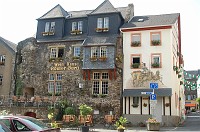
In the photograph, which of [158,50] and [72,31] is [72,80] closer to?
[72,31]

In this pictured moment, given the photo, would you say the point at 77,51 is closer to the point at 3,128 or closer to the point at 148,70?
the point at 148,70

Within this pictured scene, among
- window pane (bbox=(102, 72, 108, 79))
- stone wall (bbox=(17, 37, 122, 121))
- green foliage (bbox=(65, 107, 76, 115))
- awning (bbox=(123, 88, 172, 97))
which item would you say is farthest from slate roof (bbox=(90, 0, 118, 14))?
green foliage (bbox=(65, 107, 76, 115))

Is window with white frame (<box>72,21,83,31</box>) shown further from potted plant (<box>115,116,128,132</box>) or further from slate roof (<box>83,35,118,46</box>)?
potted plant (<box>115,116,128,132</box>)

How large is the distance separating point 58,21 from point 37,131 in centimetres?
2458

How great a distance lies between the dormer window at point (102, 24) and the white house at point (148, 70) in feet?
6.69

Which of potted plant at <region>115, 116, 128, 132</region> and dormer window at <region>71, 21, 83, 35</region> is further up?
dormer window at <region>71, 21, 83, 35</region>

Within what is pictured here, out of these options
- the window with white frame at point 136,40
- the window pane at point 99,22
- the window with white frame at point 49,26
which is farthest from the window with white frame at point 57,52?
the window with white frame at point 136,40

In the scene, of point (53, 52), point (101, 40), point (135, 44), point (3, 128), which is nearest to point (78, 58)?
point (101, 40)

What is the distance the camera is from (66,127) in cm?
2414

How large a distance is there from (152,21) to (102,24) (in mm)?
5332

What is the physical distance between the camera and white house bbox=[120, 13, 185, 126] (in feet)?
85.3

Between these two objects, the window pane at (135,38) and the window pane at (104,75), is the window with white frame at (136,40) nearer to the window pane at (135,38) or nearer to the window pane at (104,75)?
the window pane at (135,38)

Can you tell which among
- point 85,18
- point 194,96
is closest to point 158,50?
point 85,18

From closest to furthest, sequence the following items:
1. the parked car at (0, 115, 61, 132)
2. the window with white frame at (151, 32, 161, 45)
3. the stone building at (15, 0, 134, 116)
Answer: the parked car at (0, 115, 61, 132) < the window with white frame at (151, 32, 161, 45) < the stone building at (15, 0, 134, 116)
